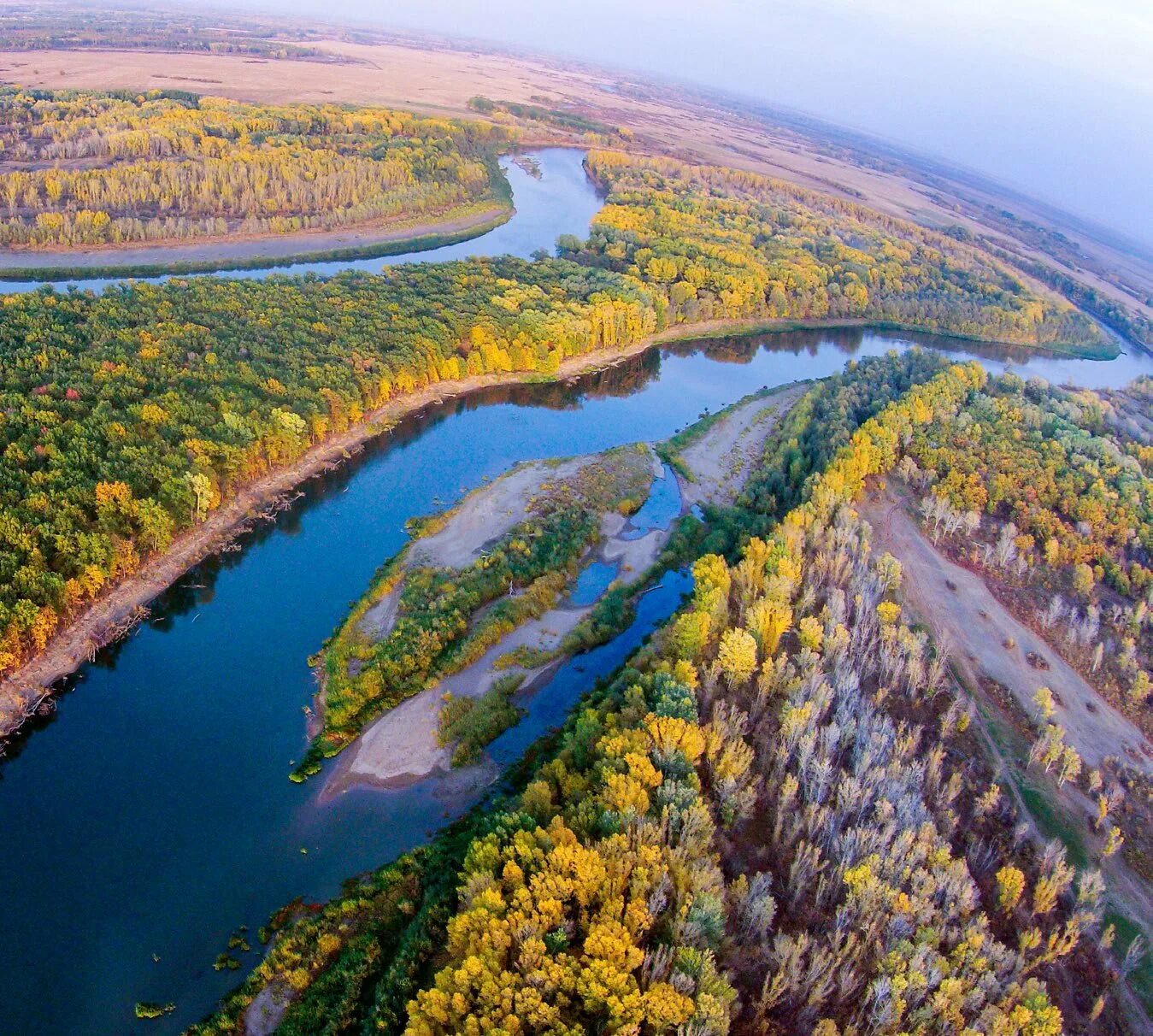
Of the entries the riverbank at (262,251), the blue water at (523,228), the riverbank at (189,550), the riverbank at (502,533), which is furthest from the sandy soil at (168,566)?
the riverbank at (262,251)

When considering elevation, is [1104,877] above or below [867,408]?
below

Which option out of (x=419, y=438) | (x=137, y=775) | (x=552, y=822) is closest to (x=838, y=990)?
(x=552, y=822)

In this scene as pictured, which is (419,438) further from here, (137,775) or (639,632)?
(137,775)

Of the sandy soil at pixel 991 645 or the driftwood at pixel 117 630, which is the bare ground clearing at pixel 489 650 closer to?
the driftwood at pixel 117 630

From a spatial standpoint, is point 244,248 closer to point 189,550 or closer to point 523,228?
point 523,228

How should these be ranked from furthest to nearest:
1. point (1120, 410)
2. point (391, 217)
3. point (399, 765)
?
point (391, 217)
point (1120, 410)
point (399, 765)

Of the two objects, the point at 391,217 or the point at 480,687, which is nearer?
the point at 480,687
